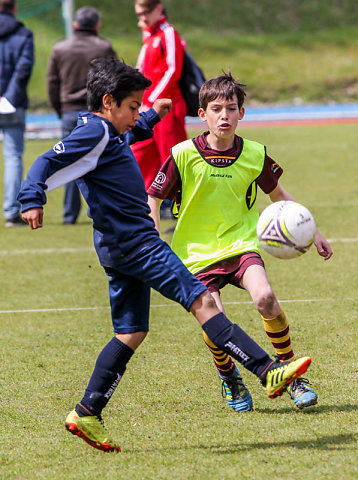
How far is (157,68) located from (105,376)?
4.95 m

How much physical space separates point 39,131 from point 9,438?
17.4 metres

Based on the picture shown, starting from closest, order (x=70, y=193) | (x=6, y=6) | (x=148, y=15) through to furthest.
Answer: (x=148, y=15) → (x=70, y=193) → (x=6, y=6)

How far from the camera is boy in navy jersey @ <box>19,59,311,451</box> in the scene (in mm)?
3566

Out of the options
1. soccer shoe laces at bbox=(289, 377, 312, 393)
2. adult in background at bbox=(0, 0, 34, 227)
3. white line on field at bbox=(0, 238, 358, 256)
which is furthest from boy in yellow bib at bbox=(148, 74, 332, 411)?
adult in background at bbox=(0, 0, 34, 227)

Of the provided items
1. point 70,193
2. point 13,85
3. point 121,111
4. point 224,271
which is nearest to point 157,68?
point 70,193

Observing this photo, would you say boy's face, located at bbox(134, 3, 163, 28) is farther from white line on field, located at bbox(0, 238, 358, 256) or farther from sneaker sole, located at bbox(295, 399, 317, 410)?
sneaker sole, located at bbox(295, 399, 317, 410)

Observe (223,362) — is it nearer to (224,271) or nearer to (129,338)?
(224,271)

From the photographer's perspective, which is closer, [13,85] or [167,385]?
[167,385]

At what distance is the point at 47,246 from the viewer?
8.69 m

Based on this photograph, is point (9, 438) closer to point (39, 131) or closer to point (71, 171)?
point (71, 171)

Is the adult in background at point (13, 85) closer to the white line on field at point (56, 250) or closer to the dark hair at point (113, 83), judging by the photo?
the white line on field at point (56, 250)

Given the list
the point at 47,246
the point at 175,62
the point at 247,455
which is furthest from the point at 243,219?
the point at 47,246

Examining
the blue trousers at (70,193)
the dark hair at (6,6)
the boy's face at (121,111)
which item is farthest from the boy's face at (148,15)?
the boy's face at (121,111)

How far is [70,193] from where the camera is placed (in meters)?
9.59
